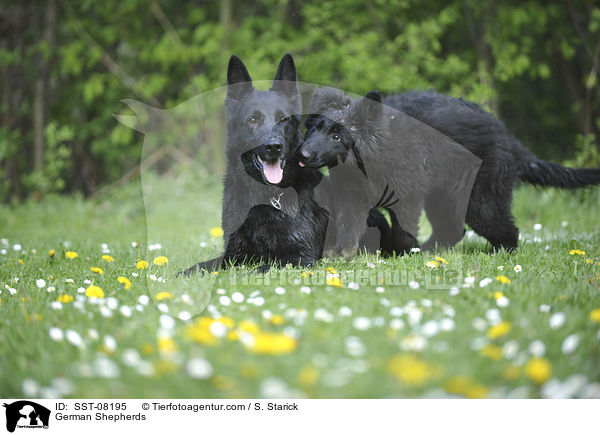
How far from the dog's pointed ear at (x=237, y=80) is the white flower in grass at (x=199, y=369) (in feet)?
5.78

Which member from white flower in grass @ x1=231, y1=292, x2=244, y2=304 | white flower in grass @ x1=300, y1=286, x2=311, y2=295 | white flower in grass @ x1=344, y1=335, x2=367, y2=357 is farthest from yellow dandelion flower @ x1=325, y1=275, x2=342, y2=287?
white flower in grass @ x1=344, y1=335, x2=367, y2=357

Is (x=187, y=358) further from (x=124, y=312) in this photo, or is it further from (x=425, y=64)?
(x=425, y=64)

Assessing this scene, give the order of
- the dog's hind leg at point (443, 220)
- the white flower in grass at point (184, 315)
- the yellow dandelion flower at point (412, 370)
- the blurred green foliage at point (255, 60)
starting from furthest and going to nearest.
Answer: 1. the blurred green foliage at point (255, 60)
2. the dog's hind leg at point (443, 220)
3. the white flower in grass at point (184, 315)
4. the yellow dandelion flower at point (412, 370)

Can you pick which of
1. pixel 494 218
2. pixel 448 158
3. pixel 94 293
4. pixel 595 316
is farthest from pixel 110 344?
pixel 494 218

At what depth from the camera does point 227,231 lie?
120 inches

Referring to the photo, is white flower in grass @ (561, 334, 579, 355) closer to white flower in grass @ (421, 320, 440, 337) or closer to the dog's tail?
white flower in grass @ (421, 320, 440, 337)

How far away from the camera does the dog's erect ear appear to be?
2990 mm

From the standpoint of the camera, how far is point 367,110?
2998 mm

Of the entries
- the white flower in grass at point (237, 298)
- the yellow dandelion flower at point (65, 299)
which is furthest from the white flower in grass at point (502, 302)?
the yellow dandelion flower at point (65, 299)

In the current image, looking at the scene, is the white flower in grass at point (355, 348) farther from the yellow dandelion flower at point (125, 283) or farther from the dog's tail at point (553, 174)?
the dog's tail at point (553, 174)

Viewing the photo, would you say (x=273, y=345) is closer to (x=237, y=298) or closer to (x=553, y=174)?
(x=237, y=298)

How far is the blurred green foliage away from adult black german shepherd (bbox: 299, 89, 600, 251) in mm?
2093

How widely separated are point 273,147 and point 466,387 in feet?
5.46
